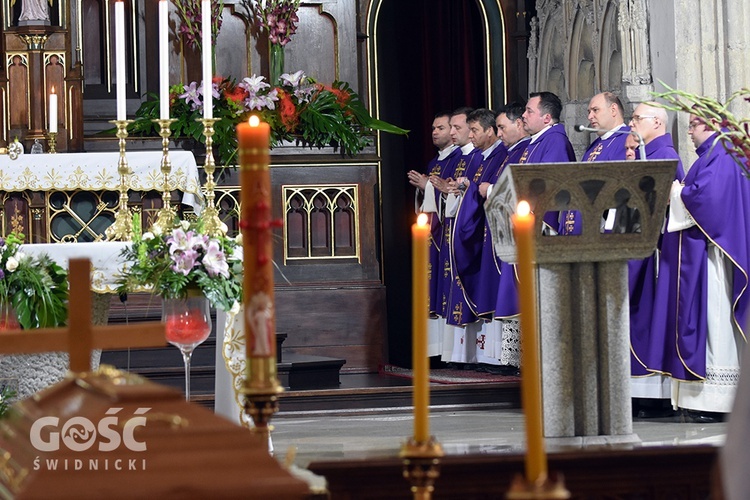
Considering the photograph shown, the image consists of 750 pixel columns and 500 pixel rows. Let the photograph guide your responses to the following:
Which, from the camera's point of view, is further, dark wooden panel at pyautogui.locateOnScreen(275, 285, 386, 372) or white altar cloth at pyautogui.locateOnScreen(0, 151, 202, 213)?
dark wooden panel at pyautogui.locateOnScreen(275, 285, 386, 372)

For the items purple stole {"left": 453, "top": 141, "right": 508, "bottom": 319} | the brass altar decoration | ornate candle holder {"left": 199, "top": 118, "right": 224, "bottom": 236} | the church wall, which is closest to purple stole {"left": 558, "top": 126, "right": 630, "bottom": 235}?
the church wall

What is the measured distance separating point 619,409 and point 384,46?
6382 mm

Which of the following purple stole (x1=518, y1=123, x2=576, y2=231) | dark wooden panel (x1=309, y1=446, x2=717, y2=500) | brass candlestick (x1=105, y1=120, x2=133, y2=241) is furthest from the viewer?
purple stole (x1=518, y1=123, x2=576, y2=231)

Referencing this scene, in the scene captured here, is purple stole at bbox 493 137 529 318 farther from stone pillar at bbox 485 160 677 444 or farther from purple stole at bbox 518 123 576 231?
stone pillar at bbox 485 160 677 444

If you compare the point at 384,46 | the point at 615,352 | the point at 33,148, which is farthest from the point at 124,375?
the point at 384,46

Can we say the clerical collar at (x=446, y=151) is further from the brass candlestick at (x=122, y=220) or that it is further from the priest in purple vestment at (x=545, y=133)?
the brass candlestick at (x=122, y=220)

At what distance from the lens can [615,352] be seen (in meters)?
4.75

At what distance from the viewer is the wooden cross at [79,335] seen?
51.6 inches

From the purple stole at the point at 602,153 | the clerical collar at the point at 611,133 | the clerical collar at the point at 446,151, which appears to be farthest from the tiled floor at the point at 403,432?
the clerical collar at the point at 446,151

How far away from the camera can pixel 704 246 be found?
656cm

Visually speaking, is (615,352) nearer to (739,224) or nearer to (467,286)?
(739,224)

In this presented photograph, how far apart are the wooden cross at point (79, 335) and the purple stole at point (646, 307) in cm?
542

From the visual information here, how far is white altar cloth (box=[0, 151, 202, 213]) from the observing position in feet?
22.6

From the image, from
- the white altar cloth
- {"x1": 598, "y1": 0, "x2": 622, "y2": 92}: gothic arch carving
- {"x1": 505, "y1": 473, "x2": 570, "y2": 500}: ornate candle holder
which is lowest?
{"x1": 505, "y1": 473, "x2": 570, "y2": 500}: ornate candle holder
